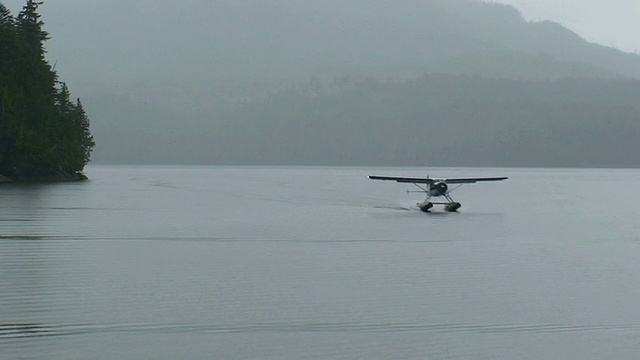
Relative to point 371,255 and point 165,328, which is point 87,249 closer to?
point 371,255

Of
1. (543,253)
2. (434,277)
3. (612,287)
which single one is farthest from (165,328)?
(543,253)

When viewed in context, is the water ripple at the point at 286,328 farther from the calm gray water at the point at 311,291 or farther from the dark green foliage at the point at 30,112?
the dark green foliage at the point at 30,112

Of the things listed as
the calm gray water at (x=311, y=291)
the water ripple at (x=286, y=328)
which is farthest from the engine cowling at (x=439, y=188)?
the water ripple at (x=286, y=328)

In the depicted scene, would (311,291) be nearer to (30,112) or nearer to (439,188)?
(439,188)

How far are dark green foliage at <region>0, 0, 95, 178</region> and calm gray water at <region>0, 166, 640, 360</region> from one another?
3981cm

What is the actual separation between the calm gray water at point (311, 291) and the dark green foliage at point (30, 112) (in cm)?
3981

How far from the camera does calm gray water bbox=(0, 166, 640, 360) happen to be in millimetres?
14070

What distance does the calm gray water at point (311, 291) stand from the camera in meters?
14.1

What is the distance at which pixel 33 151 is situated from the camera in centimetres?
7719

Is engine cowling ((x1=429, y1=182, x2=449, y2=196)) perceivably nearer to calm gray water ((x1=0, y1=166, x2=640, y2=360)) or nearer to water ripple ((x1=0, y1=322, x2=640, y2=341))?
calm gray water ((x1=0, y1=166, x2=640, y2=360))

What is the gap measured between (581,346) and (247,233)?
22.1 metres

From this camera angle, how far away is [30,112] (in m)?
82.4

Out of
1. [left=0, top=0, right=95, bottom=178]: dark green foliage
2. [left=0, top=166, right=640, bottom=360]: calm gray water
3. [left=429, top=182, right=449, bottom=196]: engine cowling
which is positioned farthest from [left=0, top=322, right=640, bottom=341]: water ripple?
[left=0, top=0, right=95, bottom=178]: dark green foliage

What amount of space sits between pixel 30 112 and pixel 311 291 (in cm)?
6827
